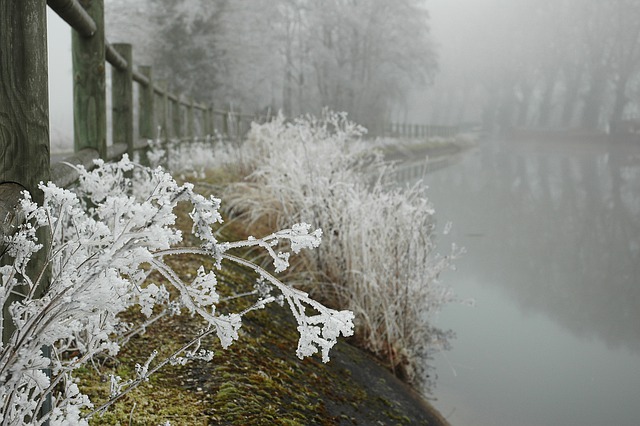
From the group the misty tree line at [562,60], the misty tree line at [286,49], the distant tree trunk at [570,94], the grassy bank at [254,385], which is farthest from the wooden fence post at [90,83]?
the distant tree trunk at [570,94]

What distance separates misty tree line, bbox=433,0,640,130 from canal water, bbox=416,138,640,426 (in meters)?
33.5

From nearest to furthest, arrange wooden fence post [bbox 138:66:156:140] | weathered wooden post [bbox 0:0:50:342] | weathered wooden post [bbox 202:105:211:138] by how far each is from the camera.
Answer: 1. weathered wooden post [bbox 0:0:50:342]
2. wooden fence post [bbox 138:66:156:140]
3. weathered wooden post [bbox 202:105:211:138]

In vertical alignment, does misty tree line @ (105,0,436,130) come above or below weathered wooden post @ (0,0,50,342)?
above

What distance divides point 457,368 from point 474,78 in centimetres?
6605

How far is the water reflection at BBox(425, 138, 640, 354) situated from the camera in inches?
238

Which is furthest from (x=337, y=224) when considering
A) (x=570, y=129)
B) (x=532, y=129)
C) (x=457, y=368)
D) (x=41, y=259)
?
(x=532, y=129)

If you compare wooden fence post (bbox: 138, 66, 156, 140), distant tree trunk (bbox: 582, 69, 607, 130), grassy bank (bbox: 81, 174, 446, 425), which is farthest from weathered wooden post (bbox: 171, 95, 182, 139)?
distant tree trunk (bbox: 582, 69, 607, 130)

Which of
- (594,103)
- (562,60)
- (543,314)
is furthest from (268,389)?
(562,60)

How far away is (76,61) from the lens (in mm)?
3074

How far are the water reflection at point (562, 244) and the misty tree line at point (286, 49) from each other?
8.38 m

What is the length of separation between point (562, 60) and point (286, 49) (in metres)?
30.5

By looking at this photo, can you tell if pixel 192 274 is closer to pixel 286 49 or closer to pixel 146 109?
pixel 146 109

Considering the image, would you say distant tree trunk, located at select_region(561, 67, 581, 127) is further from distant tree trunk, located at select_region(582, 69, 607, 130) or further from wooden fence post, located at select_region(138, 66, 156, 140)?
wooden fence post, located at select_region(138, 66, 156, 140)

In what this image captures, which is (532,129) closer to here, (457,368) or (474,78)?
(474,78)
